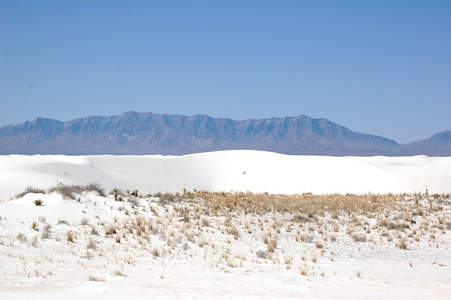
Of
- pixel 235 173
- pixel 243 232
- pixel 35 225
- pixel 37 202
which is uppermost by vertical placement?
pixel 235 173

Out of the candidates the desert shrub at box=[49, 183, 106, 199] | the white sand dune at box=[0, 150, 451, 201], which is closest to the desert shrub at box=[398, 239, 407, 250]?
the desert shrub at box=[49, 183, 106, 199]

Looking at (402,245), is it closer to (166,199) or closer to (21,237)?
(21,237)

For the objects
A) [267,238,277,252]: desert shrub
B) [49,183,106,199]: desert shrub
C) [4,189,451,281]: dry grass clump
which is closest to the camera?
[4,189,451,281]: dry grass clump

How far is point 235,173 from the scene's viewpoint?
5759 centimetres

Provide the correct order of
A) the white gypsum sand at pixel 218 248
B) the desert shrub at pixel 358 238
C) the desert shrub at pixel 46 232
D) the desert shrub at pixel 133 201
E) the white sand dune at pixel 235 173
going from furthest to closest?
the white sand dune at pixel 235 173
the desert shrub at pixel 133 201
the desert shrub at pixel 358 238
the desert shrub at pixel 46 232
the white gypsum sand at pixel 218 248

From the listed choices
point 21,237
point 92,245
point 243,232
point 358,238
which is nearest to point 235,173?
point 243,232

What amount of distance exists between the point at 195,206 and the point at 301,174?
33.5 meters

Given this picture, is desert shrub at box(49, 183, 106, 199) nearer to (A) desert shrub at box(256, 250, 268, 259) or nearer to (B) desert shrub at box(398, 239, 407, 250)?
(A) desert shrub at box(256, 250, 268, 259)

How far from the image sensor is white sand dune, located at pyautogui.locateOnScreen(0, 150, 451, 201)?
38031mm

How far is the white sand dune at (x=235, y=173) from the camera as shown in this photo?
Result: 125ft

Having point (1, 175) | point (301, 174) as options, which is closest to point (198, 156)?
point (301, 174)

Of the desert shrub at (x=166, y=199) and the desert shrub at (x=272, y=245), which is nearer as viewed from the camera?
the desert shrub at (x=272, y=245)

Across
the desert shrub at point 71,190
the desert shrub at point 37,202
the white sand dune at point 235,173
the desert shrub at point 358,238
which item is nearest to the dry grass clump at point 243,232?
the desert shrub at point 358,238

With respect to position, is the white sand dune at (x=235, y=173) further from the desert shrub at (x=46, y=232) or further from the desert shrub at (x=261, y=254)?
the desert shrub at (x=261, y=254)
